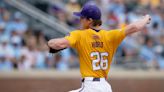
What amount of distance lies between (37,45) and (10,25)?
1.12m

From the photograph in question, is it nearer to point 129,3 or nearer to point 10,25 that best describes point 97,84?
point 10,25

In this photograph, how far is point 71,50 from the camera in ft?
46.4

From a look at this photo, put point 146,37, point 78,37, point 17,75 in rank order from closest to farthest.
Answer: point 78,37
point 17,75
point 146,37

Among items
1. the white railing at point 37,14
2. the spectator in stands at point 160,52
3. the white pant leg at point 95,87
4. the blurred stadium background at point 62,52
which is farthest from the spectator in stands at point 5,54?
the white pant leg at point 95,87

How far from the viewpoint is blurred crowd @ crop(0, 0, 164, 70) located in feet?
42.8

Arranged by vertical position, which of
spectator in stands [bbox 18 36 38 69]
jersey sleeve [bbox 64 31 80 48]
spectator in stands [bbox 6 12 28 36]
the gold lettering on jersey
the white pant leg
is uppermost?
spectator in stands [bbox 6 12 28 36]

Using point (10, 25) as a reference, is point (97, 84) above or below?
below

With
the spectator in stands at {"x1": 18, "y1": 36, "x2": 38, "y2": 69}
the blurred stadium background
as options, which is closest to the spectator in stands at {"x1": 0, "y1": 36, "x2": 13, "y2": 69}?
the blurred stadium background

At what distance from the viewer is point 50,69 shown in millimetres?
12539

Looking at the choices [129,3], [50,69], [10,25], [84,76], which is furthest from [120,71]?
[84,76]

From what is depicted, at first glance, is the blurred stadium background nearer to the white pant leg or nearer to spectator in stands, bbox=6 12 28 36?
spectator in stands, bbox=6 12 28 36

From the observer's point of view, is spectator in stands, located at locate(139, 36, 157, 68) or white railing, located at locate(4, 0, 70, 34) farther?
white railing, located at locate(4, 0, 70, 34)

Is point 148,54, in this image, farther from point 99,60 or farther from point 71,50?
point 99,60

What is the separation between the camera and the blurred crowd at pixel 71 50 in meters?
13.0
